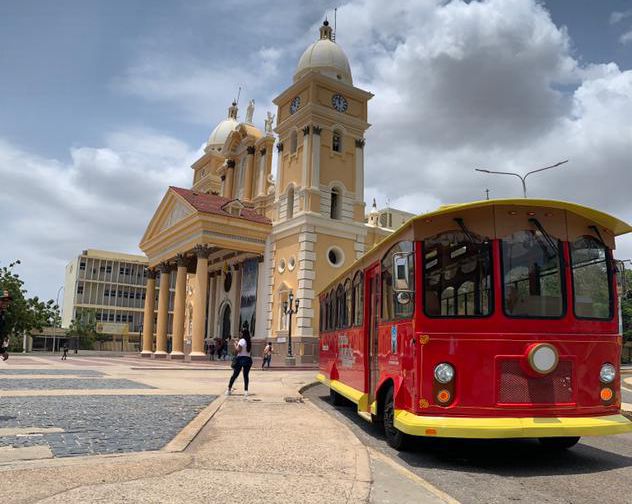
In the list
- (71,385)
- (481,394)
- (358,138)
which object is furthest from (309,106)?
(481,394)

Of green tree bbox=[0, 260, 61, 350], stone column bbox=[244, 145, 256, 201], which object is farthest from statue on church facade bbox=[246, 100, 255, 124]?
green tree bbox=[0, 260, 61, 350]

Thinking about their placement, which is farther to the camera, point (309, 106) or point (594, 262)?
point (309, 106)

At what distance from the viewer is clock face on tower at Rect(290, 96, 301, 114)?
122ft

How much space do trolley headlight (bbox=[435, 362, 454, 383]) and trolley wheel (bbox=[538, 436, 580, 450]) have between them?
7.06ft

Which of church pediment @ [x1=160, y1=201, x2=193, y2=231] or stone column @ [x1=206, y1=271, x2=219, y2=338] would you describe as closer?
church pediment @ [x1=160, y1=201, x2=193, y2=231]

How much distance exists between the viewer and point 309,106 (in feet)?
116

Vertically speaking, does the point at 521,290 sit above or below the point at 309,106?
below

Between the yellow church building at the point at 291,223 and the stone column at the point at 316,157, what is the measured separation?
61 mm

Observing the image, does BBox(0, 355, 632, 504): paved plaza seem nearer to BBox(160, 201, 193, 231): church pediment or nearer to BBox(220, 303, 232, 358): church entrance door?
BBox(160, 201, 193, 231): church pediment

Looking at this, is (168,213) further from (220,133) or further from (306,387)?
(306,387)

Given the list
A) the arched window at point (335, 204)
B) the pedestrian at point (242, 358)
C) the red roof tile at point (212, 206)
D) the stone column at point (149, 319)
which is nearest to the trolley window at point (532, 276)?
the pedestrian at point (242, 358)

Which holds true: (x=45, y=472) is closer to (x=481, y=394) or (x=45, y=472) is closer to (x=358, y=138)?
(x=481, y=394)

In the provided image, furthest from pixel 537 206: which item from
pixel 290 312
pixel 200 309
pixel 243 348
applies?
pixel 200 309

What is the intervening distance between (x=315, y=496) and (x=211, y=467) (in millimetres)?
1377
